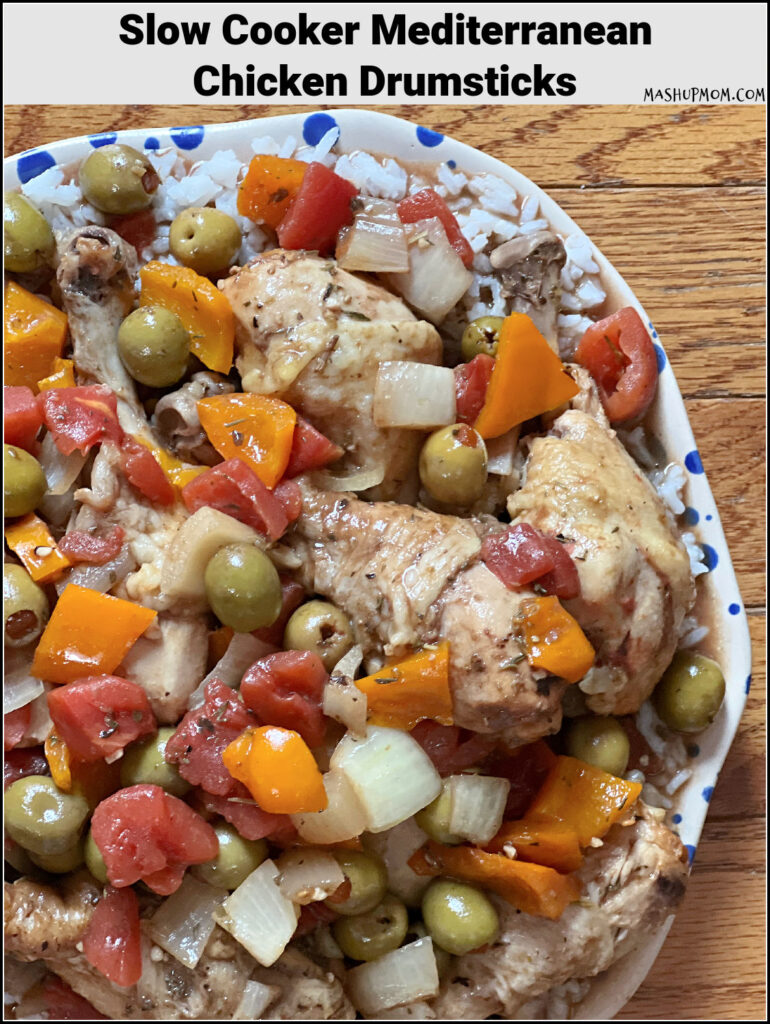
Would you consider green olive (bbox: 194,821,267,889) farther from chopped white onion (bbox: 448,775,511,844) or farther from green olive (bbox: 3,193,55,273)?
green olive (bbox: 3,193,55,273)

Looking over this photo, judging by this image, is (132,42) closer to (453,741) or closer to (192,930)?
(453,741)

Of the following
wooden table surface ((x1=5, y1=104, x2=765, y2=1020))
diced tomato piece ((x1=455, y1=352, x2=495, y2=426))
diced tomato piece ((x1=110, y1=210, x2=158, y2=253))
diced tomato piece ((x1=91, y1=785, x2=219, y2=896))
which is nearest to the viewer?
diced tomato piece ((x1=91, y1=785, x2=219, y2=896))

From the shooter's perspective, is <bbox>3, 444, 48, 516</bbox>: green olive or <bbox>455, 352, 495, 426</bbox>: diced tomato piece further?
<bbox>455, 352, 495, 426</bbox>: diced tomato piece

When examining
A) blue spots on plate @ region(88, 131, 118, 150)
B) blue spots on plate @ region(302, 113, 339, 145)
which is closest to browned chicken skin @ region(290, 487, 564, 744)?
blue spots on plate @ region(302, 113, 339, 145)

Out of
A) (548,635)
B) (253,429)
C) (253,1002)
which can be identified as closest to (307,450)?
(253,429)

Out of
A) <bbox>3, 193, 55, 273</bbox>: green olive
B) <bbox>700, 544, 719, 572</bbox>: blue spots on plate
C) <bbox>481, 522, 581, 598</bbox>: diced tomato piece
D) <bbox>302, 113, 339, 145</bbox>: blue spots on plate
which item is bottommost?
<bbox>700, 544, 719, 572</bbox>: blue spots on plate

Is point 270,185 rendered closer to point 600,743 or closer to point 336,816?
point 336,816

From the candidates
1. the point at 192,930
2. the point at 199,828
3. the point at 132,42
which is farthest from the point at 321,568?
the point at 132,42
